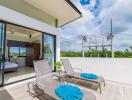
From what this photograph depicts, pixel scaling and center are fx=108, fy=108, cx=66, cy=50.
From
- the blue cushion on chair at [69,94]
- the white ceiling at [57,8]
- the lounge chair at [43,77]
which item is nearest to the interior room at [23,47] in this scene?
the white ceiling at [57,8]

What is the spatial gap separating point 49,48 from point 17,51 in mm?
5685

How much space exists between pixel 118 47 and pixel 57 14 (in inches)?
205

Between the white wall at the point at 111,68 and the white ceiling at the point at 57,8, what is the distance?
336cm

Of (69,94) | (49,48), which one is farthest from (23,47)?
(69,94)

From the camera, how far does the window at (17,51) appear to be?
36.3 ft

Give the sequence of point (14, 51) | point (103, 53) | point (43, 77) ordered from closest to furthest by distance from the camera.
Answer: point (43, 77) < point (103, 53) < point (14, 51)

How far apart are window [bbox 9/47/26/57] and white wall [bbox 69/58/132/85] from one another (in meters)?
7.48

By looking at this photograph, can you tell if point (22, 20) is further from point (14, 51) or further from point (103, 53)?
point (14, 51)

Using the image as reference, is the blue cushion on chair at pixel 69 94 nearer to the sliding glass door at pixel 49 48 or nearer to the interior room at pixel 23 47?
the sliding glass door at pixel 49 48

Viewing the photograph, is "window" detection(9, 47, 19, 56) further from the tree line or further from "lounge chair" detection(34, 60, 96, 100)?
"lounge chair" detection(34, 60, 96, 100)

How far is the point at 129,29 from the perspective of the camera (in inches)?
508

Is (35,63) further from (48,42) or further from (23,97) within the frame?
(48,42)

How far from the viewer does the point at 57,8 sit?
686 centimetres

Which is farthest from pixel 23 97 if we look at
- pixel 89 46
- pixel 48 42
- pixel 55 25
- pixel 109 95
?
pixel 89 46
